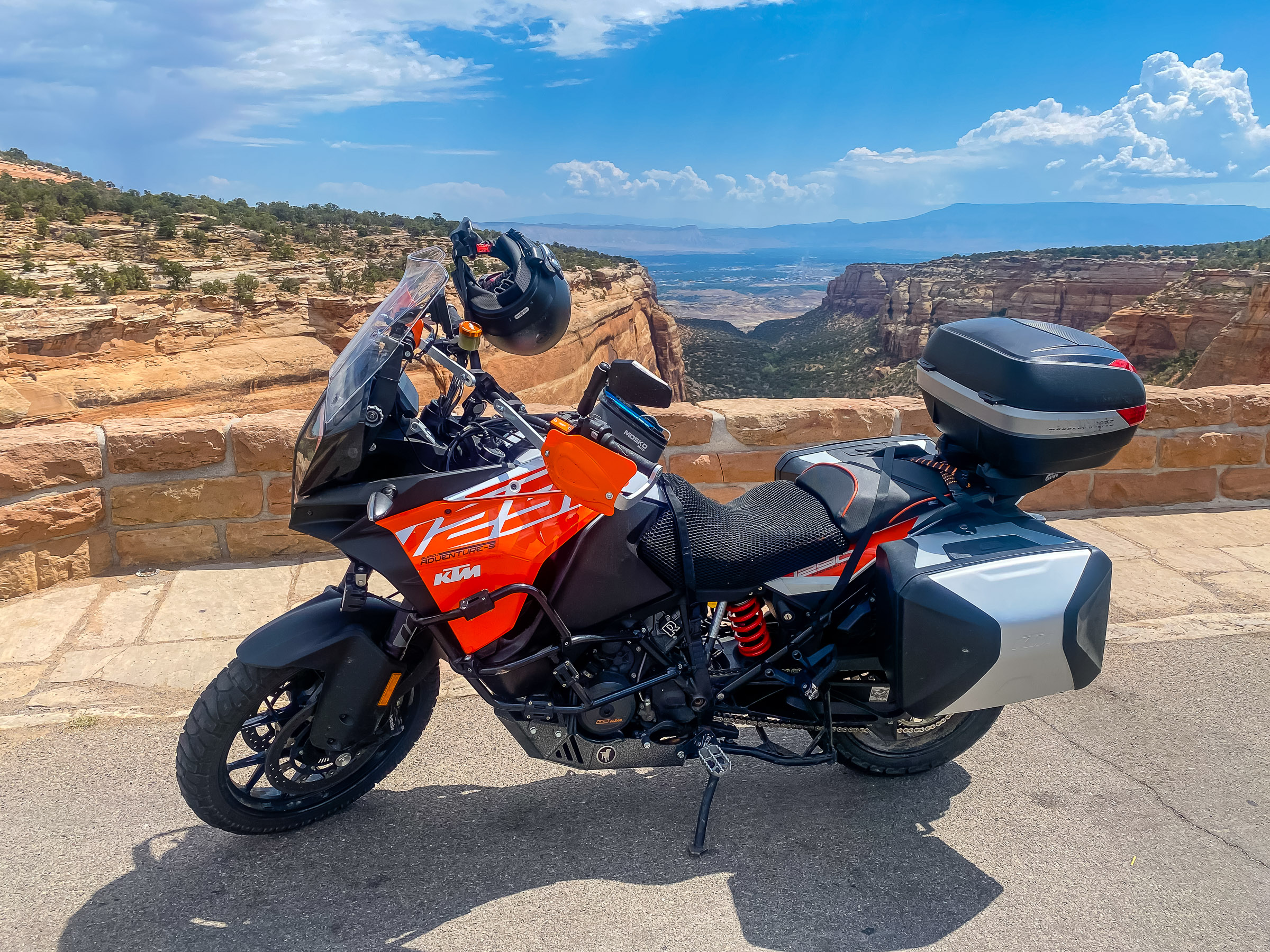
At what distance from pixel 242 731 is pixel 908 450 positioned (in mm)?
2339

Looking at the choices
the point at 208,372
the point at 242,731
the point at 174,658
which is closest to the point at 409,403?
the point at 242,731

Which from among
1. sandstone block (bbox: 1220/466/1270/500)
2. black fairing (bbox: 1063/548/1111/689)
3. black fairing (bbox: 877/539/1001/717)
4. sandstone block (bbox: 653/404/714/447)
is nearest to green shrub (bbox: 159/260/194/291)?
sandstone block (bbox: 653/404/714/447)

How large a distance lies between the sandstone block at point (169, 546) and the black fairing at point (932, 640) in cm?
368

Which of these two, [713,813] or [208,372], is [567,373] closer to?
[208,372]

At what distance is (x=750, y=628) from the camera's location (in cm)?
252

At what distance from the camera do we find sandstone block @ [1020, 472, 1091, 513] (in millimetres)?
5434

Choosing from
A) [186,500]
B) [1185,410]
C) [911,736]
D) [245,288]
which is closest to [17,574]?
[186,500]

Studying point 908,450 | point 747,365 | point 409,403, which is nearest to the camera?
point 409,403

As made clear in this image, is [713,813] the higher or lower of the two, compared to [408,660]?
lower

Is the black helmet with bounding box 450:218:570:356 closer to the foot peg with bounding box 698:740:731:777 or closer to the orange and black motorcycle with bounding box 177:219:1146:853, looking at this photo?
the orange and black motorcycle with bounding box 177:219:1146:853

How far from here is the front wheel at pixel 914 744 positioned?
9.18 ft

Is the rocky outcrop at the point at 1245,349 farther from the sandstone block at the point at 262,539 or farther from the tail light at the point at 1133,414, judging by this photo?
the sandstone block at the point at 262,539

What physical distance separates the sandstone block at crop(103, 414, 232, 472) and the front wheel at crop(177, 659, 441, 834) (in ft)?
6.76

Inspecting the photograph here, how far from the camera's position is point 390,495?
211 cm
